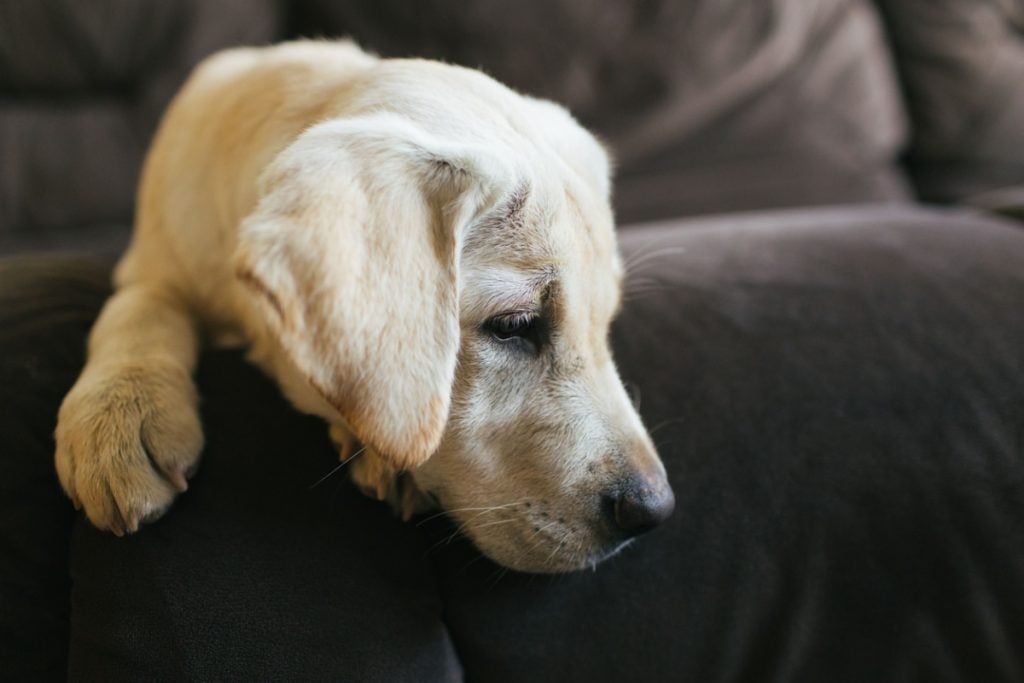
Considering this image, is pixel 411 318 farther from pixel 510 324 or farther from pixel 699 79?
pixel 699 79

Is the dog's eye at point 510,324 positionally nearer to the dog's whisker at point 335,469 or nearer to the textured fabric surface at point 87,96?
the dog's whisker at point 335,469

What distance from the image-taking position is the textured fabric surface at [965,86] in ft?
7.23

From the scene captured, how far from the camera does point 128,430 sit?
920 mm

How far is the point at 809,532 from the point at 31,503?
0.95 m

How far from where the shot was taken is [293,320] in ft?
2.47

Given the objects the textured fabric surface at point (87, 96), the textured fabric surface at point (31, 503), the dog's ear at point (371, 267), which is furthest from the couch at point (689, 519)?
the textured fabric surface at point (87, 96)

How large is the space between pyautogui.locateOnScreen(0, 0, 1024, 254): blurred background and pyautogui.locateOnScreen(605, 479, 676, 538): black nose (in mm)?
1361

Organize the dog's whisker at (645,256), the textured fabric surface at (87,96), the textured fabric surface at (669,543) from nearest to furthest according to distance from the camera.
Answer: the textured fabric surface at (669,543) → the dog's whisker at (645,256) → the textured fabric surface at (87,96)

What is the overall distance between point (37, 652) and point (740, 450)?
0.87 m

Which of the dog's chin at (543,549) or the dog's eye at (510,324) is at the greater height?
the dog's eye at (510,324)

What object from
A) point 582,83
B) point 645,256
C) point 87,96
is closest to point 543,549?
point 645,256

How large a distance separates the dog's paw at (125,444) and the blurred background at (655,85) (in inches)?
41.5

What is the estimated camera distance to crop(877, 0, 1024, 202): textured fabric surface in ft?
7.23

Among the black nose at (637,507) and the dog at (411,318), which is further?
the black nose at (637,507)
